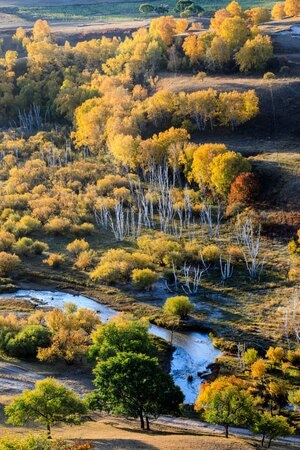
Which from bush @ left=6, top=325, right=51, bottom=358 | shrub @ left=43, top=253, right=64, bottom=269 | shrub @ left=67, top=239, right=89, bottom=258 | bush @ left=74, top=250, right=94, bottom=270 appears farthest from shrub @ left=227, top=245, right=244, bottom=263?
bush @ left=6, top=325, right=51, bottom=358

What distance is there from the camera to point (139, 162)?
10375 centimetres

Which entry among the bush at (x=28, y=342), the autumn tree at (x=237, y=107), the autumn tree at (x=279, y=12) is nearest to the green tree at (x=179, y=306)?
the bush at (x=28, y=342)

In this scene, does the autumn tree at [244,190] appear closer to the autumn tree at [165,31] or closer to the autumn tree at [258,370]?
the autumn tree at [258,370]

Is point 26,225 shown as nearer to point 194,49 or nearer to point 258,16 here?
point 194,49

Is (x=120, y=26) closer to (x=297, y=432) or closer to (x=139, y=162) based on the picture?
(x=139, y=162)

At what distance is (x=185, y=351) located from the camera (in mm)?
59500

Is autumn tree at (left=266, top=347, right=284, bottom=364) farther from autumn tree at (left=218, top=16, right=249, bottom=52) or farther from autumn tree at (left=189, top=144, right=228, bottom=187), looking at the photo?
autumn tree at (left=218, top=16, right=249, bottom=52)

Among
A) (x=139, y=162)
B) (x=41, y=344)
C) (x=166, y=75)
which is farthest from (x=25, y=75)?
(x=41, y=344)

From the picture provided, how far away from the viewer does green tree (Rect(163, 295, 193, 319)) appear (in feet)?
210

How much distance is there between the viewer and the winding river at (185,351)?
5453 centimetres

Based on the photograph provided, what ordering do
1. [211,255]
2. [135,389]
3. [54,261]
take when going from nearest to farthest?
[135,389] < [211,255] < [54,261]

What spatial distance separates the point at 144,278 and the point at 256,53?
71195 mm

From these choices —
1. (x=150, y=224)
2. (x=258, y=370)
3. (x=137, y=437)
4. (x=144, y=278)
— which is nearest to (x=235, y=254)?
(x=144, y=278)

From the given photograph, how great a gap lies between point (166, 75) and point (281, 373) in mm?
90163
